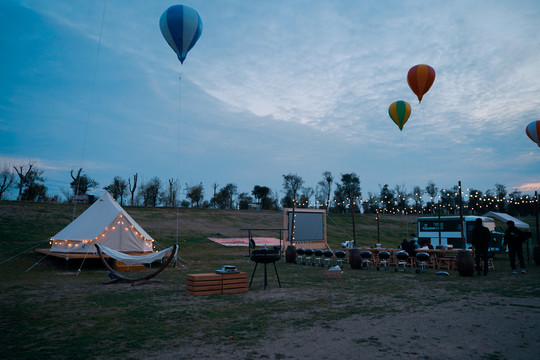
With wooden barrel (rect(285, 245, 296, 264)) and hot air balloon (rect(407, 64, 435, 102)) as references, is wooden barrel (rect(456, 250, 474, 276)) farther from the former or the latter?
hot air balloon (rect(407, 64, 435, 102))

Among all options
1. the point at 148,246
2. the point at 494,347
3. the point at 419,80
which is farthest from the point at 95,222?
the point at 419,80

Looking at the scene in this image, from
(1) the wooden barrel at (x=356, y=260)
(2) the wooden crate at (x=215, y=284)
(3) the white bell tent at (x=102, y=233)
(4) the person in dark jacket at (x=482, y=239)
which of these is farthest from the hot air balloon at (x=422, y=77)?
(3) the white bell tent at (x=102, y=233)

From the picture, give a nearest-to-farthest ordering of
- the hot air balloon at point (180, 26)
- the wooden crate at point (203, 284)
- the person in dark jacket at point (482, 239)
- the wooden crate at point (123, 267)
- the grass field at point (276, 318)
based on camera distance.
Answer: the grass field at point (276, 318) < the wooden crate at point (203, 284) < the person in dark jacket at point (482, 239) < the hot air balloon at point (180, 26) < the wooden crate at point (123, 267)

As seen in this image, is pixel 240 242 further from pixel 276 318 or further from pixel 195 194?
pixel 195 194

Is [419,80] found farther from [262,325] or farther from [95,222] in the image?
[95,222]

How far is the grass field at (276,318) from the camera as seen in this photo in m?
3.97

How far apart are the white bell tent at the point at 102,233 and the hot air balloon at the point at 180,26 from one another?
7147mm

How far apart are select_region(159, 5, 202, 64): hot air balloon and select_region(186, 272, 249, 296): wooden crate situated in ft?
28.5

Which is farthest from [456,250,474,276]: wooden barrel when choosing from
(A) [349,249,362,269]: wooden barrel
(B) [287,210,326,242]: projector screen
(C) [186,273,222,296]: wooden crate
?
(B) [287,210,326,242]: projector screen

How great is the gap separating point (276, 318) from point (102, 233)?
10.6 meters

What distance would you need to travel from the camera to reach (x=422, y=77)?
1602 cm

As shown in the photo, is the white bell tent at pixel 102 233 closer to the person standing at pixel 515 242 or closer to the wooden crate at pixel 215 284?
the wooden crate at pixel 215 284

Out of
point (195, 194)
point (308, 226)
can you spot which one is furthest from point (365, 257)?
point (195, 194)

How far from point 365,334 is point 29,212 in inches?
1050
